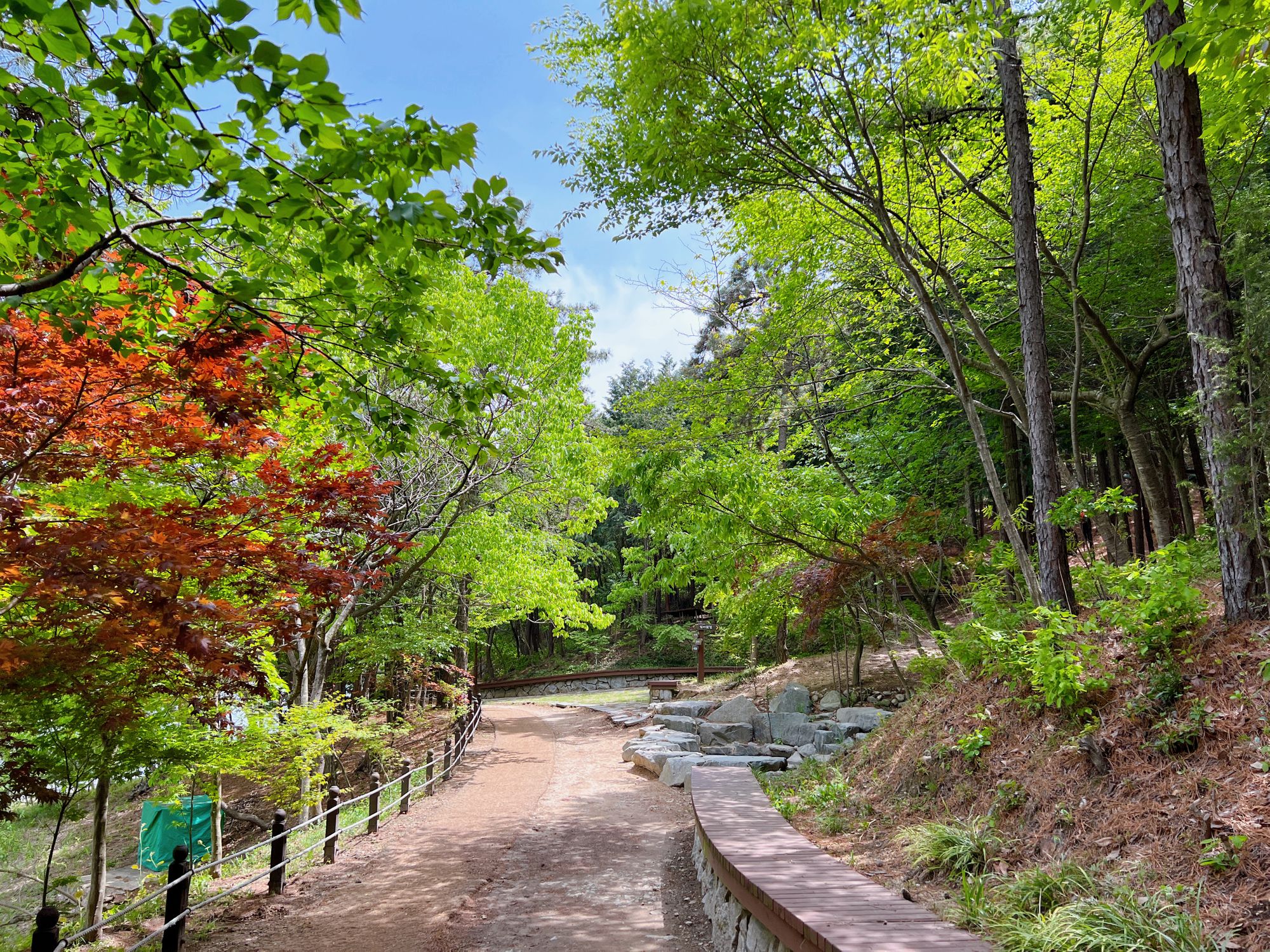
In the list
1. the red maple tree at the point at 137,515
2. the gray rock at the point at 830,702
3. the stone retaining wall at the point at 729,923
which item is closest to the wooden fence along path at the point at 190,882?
the red maple tree at the point at 137,515

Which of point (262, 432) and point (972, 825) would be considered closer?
point (972, 825)

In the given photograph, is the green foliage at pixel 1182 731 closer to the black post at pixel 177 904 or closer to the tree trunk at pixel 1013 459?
the black post at pixel 177 904

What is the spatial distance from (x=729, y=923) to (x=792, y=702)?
9.29 m

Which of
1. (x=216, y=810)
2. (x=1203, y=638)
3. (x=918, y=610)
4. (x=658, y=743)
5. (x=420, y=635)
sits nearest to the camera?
(x=1203, y=638)

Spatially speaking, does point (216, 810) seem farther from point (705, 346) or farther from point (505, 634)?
point (505, 634)

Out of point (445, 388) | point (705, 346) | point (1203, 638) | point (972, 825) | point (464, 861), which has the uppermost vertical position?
point (705, 346)

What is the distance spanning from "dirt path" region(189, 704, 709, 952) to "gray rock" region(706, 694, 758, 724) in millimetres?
3135

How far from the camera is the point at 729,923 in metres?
4.85

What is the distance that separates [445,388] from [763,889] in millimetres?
3196

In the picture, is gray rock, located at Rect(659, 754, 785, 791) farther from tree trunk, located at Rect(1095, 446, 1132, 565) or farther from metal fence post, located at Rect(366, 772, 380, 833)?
tree trunk, located at Rect(1095, 446, 1132, 565)

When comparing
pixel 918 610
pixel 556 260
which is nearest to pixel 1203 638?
pixel 556 260

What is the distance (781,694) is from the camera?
14.0 metres

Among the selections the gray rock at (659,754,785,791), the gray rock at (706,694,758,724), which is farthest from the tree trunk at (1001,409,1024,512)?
the gray rock at (659,754,785,791)

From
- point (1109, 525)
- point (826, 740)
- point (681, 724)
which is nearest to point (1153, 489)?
point (1109, 525)
